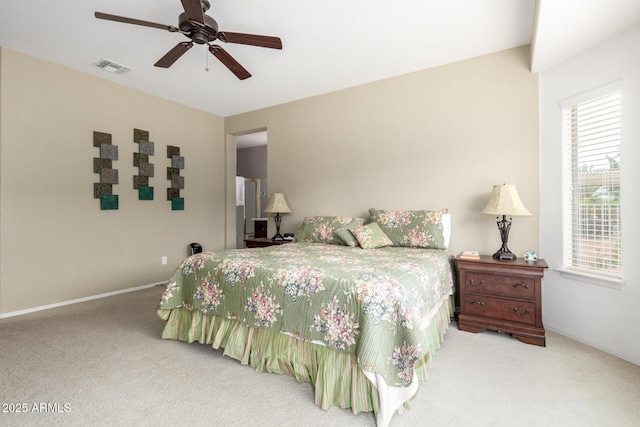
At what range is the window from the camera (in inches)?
94.2

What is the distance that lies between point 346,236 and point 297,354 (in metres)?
1.61

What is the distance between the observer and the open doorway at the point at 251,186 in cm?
693

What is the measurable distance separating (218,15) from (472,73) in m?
2.49

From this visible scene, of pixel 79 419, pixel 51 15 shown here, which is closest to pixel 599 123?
pixel 79 419

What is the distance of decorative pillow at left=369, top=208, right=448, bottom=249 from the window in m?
1.04

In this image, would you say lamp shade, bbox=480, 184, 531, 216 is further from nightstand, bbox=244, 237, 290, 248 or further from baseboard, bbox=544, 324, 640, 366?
nightstand, bbox=244, 237, 290, 248

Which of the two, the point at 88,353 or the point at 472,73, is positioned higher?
the point at 472,73

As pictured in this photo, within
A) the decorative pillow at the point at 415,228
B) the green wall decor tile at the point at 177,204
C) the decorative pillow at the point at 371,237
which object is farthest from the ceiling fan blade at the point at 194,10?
the green wall decor tile at the point at 177,204

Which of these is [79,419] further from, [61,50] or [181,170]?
[181,170]

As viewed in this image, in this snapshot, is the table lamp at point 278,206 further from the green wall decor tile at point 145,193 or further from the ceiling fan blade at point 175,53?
the ceiling fan blade at point 175,53

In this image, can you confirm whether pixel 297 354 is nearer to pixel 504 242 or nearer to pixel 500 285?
pixel 500 285

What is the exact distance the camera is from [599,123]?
2500mm

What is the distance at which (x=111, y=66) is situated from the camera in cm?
350

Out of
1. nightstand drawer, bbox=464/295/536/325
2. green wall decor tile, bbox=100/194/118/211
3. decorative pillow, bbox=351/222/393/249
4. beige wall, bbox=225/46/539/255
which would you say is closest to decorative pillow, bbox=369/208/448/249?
decorative pillow, bbox=351/222/393/249
